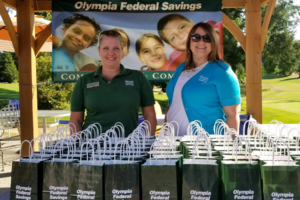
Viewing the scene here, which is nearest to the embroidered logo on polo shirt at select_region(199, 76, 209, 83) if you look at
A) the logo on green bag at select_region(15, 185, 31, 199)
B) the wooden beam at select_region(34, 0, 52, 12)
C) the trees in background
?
the logo on green bag at select_region(15, 185, 31, 199)

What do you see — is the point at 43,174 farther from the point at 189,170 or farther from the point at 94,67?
the point at 94,67

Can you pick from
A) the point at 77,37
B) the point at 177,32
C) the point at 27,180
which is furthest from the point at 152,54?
the point at 27,180

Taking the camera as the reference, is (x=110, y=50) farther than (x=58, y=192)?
Yes

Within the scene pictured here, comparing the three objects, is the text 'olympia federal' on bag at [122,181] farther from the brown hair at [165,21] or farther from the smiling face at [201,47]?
the brown hair at [165,21]

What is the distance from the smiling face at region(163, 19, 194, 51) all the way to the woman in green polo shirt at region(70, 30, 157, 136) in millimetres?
2377

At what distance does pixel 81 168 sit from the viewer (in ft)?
5.46

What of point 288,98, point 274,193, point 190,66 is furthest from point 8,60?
point 274,193

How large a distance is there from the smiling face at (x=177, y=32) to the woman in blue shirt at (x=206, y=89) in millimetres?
2327

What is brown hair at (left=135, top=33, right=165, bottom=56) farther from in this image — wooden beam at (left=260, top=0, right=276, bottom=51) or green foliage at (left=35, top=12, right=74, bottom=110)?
green foliage at (left=35, top=12, right=74, bottom=110)

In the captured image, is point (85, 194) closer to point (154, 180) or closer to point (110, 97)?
point (154, 180)

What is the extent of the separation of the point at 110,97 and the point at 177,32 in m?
2.65

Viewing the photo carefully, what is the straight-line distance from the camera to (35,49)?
5.37 metres

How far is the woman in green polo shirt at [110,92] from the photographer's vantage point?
2.74 meters

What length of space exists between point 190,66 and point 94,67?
8.50 ft
